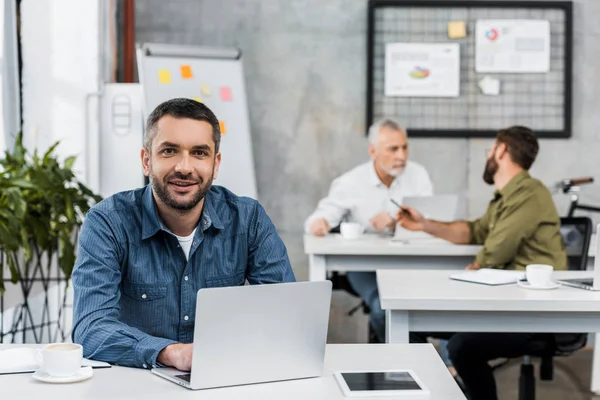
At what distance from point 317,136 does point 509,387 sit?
1920mm

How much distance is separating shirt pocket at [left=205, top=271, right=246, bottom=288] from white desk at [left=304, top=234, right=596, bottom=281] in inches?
61.9

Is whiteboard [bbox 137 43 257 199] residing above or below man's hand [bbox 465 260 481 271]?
above

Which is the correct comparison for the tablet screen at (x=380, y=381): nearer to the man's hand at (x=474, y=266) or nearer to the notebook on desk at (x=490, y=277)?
the notebook on desk at (x=490, y=277)

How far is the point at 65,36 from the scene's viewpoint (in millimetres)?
4516

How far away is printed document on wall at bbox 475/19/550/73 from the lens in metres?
5.15

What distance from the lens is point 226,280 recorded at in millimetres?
2033

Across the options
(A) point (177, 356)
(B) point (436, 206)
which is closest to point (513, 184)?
(B) point (436, 206)

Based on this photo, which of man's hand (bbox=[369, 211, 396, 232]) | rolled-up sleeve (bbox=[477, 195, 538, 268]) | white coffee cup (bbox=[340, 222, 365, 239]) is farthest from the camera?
man's hand (bbox=[369, 211, 396, 232])

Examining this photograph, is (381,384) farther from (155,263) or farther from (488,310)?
(488,310)

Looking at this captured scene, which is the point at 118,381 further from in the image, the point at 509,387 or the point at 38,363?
the point at 509,387

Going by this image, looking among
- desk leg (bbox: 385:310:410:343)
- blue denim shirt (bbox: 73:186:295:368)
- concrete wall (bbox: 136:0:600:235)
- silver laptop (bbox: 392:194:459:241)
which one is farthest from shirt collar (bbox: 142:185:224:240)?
concrete wall (bbox: 136:0:600:235)

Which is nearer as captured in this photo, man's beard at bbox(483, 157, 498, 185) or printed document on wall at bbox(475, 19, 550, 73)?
man's beard at bbox(483, 157, 498, 185)

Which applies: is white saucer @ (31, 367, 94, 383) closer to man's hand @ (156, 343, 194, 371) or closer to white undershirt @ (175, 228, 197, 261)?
man's hand @ (156, 343, 194, 371)

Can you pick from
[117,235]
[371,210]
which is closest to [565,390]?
[371,210]
